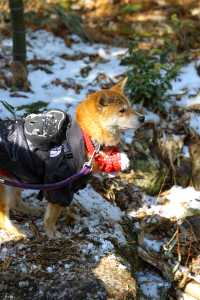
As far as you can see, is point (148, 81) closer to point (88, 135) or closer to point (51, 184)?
point (88, 135)

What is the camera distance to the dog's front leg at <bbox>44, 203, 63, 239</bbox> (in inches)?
159

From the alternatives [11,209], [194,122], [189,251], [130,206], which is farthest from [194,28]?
[11,209]

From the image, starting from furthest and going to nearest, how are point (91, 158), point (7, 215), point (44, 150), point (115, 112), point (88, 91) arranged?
1. point (88, 91)
2. point (115, 112)
3. point (7, 215)
4. point (91, 158)
5. point (44, 150)

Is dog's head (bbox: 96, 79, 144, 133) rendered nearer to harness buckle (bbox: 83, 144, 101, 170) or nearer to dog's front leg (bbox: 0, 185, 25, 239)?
harness buckle (bbox: 83, 144, 101, 170)

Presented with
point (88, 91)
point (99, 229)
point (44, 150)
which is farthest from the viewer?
point (88, 91)

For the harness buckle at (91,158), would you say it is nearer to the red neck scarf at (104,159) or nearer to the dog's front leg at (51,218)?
the red neck scarf at (104,159)

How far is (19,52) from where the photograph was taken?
21.9 feet

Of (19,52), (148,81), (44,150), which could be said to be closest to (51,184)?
(44,150)

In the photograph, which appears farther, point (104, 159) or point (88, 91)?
point (88, 91)

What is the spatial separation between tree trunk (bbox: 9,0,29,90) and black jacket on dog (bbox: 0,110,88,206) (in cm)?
289

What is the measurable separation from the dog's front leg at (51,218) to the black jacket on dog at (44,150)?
0.73 feet

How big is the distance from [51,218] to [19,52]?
10.9 ft

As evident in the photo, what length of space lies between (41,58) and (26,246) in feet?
14.8

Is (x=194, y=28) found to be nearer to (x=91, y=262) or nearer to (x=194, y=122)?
(x=194, y=122)
